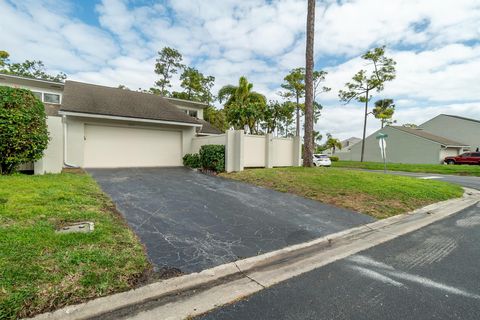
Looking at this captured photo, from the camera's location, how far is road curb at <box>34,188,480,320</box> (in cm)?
218

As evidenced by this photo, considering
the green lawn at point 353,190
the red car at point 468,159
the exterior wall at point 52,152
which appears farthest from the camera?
the red car at point 468,159

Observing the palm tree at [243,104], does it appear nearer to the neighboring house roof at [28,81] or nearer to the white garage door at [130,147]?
the white garage door at [130,147]

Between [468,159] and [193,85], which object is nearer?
[468,159]

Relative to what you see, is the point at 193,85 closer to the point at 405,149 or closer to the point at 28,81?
the point at 28,81

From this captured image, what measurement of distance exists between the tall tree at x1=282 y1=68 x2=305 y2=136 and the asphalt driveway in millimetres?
24094

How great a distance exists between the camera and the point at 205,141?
1263 cm

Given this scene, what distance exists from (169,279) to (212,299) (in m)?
0.57

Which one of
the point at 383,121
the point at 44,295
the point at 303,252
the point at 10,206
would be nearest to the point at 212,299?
the point at 44,295

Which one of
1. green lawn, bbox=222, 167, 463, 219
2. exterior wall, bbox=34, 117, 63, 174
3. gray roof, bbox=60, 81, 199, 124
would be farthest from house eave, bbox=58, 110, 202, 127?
green lawn, bbox=222, 167, 463, 219

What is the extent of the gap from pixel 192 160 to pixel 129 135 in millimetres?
3433

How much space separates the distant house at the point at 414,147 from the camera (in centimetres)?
2799

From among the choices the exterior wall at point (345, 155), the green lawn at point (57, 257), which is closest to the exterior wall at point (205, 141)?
the green lawn at point (57, 257)

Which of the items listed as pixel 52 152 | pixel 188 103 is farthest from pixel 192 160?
pixel 188 103

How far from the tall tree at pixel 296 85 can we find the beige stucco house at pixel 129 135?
18.4 meters
